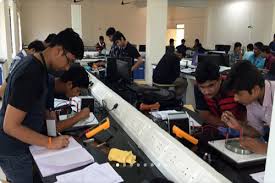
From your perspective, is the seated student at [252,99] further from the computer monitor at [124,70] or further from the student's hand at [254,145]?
the computer monitor at [124,70]

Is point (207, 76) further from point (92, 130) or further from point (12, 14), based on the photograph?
point (12, 14)

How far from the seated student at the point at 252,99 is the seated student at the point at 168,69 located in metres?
2.66

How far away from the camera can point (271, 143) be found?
0.88m

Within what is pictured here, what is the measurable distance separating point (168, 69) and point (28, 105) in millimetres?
3289

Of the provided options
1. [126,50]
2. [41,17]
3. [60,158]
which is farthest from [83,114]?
[41,17]

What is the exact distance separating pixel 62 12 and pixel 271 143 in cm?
1129

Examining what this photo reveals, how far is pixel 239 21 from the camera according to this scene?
403 inches

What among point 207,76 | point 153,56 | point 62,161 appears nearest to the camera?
point 62,161

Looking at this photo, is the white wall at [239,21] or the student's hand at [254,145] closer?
the student's hand at [254,145]

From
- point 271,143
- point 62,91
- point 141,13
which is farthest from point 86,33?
point 271,143

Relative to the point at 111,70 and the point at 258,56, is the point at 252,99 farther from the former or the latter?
the point at 258,56

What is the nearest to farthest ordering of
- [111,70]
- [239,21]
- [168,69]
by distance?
[111,70], [168,69], [239,21]

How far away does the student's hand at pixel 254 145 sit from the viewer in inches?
58.2

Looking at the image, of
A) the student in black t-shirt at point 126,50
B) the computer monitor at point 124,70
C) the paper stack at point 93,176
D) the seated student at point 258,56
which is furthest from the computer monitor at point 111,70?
the seated student at point 258,56
